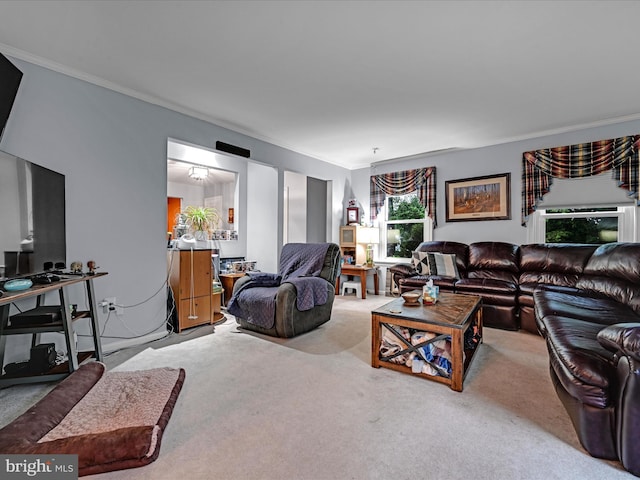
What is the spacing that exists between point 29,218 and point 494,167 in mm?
5164

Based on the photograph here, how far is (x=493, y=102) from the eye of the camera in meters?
3.19

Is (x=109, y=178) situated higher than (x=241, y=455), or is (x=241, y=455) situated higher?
(x=109, y=178)

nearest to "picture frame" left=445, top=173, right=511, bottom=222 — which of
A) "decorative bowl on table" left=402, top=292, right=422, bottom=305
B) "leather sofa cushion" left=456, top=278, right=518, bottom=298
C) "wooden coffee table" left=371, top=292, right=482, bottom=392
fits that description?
"leather sofa cushion" left=456, top=278, right=518, bottom=298

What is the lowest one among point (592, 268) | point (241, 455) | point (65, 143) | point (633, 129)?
point (241, 455)

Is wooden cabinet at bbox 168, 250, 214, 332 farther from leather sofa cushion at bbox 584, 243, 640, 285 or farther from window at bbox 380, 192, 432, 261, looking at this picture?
leather sofa cushion at bbox 584, 243, 640, 285

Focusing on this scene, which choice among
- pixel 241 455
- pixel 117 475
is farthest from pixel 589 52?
pixel 117 475

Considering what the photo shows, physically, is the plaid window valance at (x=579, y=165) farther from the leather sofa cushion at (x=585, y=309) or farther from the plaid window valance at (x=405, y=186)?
the leather sofa cushion at (x=585, y=309)

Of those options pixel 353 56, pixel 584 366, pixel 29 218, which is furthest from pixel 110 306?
pixel 584 366

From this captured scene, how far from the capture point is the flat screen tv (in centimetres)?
184

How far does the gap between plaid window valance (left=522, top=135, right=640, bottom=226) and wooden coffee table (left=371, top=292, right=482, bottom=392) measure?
2345 millimetres

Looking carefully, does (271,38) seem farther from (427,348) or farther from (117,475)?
(117,475)

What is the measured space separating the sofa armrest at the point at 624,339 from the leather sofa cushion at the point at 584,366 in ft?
0.36

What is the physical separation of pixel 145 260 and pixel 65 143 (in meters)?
1.20

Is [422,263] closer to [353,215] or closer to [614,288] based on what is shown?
[353,215]
